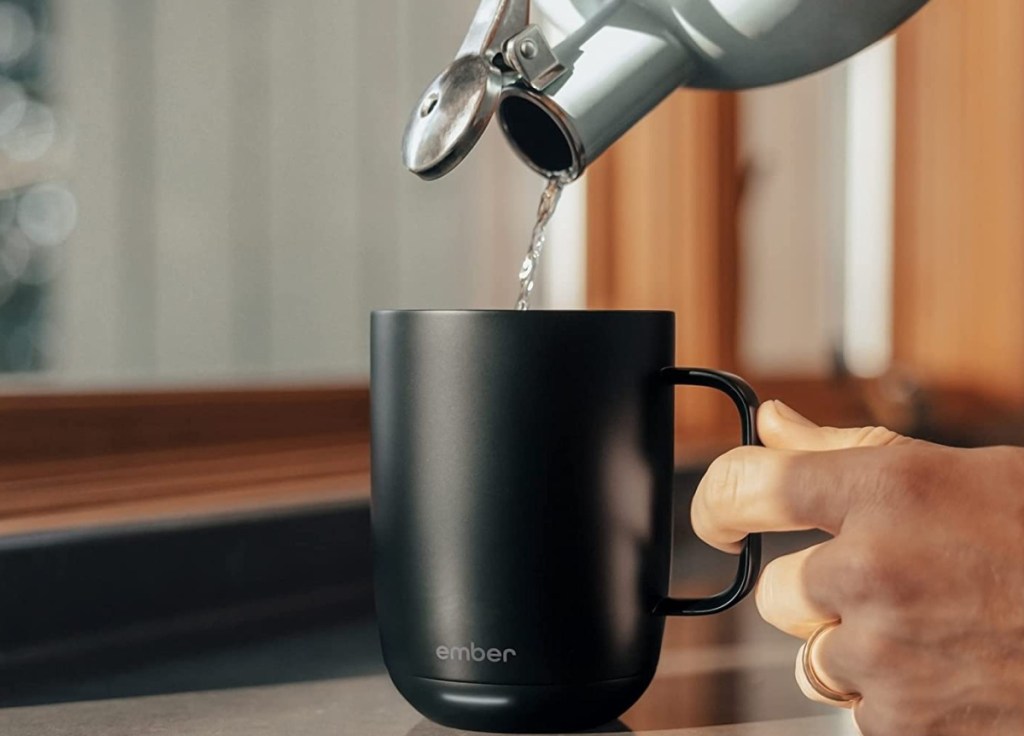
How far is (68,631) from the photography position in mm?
686

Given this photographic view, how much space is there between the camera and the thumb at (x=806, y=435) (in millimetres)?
567

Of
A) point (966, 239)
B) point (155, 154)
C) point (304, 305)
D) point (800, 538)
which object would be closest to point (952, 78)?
point (966, 239)

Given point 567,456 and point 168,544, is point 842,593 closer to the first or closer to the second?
point 567,456

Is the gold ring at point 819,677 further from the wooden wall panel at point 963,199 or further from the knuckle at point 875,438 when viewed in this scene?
the wooden wall panel at point 963,199

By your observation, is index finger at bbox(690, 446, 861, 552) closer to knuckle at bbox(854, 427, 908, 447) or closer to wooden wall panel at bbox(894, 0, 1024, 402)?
knuckle at bbox(854, 427, 908, 447)

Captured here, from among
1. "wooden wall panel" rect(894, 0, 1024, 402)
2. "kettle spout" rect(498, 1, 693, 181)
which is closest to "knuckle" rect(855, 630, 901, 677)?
"kettle spout" rect(498, 1, 693, 181)

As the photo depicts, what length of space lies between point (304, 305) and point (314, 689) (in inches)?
19.6

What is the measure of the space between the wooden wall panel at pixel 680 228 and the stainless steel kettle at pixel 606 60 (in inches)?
31.1

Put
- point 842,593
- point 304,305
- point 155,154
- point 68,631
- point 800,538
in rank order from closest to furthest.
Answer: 1. point 842,593
2. point 68,631
3. point 155,154
4. point 304,305
5. point 800,538

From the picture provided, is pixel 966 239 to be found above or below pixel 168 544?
above

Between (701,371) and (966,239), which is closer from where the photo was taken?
(701,371)

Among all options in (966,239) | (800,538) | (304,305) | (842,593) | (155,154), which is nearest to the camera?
(842,593)

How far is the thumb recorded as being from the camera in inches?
22.3

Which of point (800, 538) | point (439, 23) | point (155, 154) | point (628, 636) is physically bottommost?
point (800, 538)
